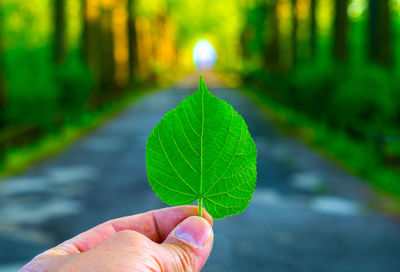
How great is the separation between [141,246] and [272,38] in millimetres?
41631

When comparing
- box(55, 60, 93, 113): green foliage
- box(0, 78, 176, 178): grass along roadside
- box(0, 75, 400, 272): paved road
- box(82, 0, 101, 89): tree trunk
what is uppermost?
box(82, 0, 101, 89): tree trunk

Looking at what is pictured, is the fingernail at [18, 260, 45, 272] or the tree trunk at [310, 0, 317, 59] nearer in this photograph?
the fingernail at [18, 260, 45, 272]

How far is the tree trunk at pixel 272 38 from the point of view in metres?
40.7

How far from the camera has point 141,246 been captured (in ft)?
3.76

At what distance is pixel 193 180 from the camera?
3.08 ft

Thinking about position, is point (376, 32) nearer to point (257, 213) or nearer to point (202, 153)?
point (257, 213)

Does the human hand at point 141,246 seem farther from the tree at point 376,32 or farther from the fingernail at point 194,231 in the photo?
the tree at point 376,32

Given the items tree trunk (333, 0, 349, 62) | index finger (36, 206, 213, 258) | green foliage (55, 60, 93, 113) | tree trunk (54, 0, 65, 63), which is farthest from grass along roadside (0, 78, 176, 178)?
index finger (36, 206, 213, 258)

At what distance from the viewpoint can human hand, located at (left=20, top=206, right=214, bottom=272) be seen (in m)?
1.06

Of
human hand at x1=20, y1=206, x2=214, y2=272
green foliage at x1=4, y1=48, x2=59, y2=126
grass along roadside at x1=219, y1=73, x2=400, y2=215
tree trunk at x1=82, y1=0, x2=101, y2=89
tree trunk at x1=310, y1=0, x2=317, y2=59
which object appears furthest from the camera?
tree trunk at x1=310, y1=0, x2=317, y2=59

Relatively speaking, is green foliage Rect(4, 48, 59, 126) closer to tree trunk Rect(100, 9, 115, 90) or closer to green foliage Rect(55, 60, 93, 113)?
green foliage Rect(55, 60, 93, 113)

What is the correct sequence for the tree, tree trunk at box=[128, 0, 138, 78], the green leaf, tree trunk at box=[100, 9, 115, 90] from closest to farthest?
the green leaf → the tree → tree trunk at box=[100, 9, 115, 90] → tree trunk at box=[128, 0, 138, 78]

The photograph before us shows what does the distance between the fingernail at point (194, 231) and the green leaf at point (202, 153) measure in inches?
8.8

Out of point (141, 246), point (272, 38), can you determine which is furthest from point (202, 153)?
point (272, 38)
